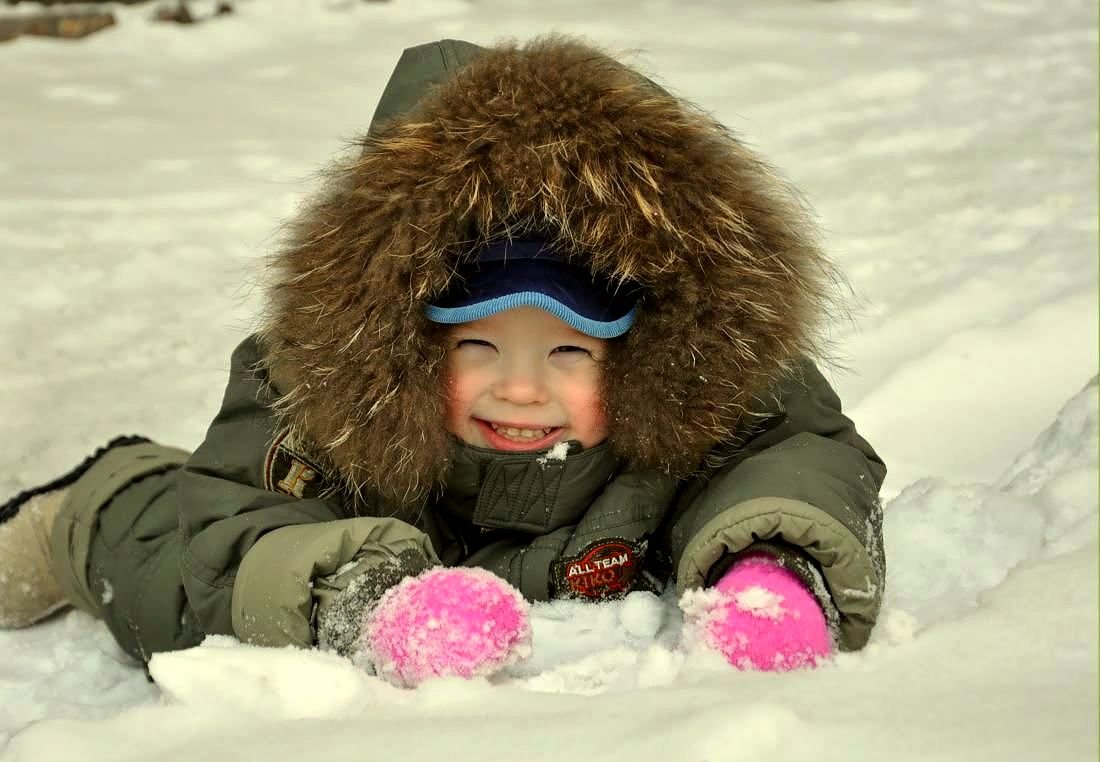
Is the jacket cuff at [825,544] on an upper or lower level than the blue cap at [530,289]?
lower

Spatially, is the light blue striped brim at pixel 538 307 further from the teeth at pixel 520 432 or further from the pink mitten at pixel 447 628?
the pink mitten at pixel 447 628

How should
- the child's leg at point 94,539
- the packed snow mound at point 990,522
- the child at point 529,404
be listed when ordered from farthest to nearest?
the child's leg at point 94,539, the packed snow mound at point 990,522, the child at point 529,404

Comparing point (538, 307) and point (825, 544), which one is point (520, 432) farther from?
point (825, 544)

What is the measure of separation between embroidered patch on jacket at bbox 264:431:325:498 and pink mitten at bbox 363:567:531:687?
341mm

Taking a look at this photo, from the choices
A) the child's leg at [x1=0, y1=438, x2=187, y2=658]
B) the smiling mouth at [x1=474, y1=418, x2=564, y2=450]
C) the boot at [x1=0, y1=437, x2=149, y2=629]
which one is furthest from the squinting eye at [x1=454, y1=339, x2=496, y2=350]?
the boot at [x1=0, y1=437, x2=149, y2=629]

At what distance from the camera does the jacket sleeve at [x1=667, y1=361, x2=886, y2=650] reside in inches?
59.1

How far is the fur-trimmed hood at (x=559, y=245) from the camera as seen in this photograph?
1573mm

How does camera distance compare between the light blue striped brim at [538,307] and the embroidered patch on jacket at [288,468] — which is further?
the embroidered patch on jacket at [288,468]

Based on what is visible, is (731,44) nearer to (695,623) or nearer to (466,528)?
(466,528)

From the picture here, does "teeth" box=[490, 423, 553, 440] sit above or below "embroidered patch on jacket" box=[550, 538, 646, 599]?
above

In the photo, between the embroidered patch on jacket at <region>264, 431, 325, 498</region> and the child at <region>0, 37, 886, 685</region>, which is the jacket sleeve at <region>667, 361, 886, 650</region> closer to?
the child at <region>0, 37, 886, 685</region>

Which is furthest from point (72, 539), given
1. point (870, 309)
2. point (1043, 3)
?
point (1043, 3)

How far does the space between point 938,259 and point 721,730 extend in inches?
93.6

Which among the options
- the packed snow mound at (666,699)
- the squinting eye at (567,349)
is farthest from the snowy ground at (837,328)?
the squinting eye at (567,349)
